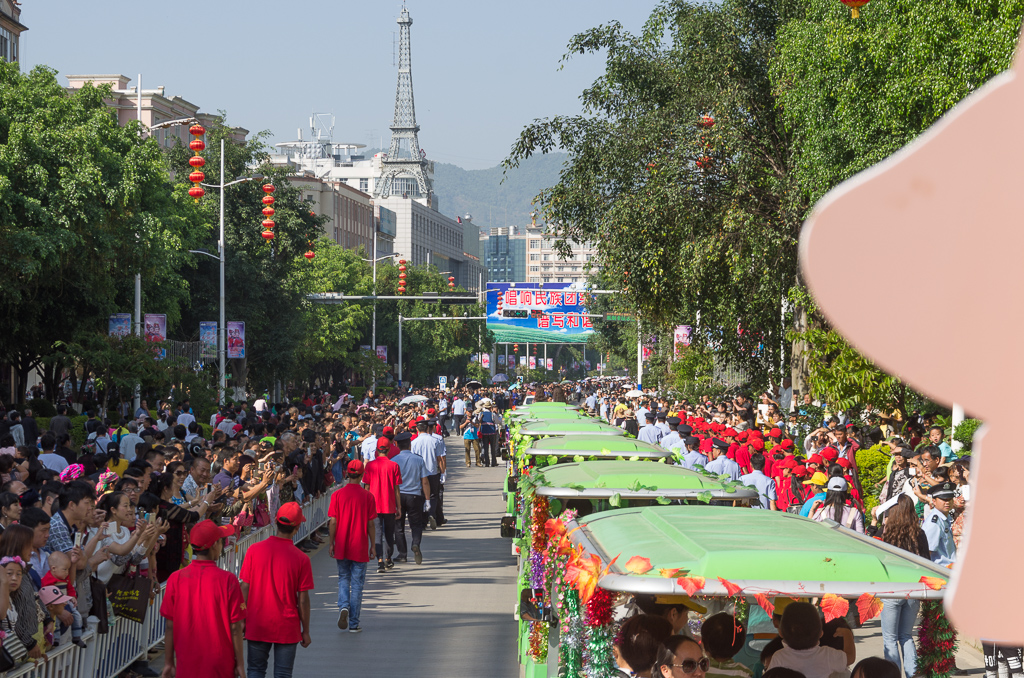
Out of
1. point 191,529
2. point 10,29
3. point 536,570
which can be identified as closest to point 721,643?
point 536,570

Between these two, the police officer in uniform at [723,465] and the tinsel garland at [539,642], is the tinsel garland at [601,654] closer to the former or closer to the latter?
the tinsel garland at [539,642]

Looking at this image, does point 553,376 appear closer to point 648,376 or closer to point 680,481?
point 648,376

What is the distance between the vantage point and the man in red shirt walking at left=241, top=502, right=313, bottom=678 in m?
8.66

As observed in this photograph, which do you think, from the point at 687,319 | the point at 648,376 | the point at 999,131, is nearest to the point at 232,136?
the point at 648,376

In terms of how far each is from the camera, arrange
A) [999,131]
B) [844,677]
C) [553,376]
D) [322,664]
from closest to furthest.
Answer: [999,131]
[844,677]
[322,664]
[553,376]

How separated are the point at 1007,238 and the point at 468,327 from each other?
98739mm

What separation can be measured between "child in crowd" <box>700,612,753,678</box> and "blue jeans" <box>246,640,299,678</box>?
3195 millimetres

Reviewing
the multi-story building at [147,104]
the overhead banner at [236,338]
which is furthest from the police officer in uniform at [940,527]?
the multi-story building at [147,104]

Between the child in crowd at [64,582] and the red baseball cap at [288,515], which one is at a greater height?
the red baseball cap at [288,515]

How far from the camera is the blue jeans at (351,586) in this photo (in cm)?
1252

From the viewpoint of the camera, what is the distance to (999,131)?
52.8 inches

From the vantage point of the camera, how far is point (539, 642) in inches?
342

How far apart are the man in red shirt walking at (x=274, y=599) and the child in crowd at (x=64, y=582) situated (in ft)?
3.82

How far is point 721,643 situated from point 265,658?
351cm
